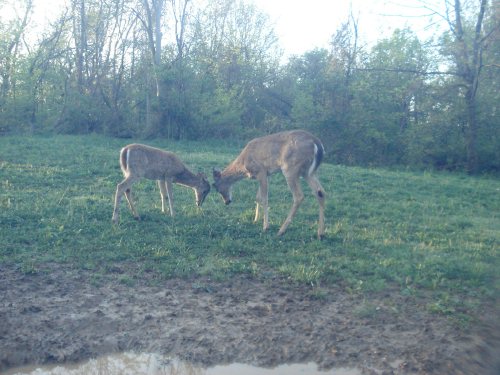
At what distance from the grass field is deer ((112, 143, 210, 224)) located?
0.30m

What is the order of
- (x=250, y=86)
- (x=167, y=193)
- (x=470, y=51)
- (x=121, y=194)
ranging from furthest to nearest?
(x=250, y=86) < (x=470, y=51) < (x=167, y=193) < (x=121, y=194)

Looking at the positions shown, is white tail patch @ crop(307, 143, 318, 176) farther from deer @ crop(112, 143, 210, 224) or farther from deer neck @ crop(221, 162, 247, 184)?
deer @ crop(112, 143, 210, 224)

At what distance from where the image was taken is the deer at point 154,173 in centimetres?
1056

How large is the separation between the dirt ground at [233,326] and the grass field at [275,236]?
30cm

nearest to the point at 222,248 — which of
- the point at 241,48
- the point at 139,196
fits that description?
the point at 139,196

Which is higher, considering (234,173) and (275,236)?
(234,173)

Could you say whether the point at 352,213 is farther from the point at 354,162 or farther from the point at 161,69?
the point at 161,69

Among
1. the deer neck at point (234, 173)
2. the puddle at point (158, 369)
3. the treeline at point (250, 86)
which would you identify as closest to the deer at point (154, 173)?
the deer neck at point (234, 173)

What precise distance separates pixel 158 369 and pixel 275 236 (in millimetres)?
4377

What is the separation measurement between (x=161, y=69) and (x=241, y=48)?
328 inches

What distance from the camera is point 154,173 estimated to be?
11.2m

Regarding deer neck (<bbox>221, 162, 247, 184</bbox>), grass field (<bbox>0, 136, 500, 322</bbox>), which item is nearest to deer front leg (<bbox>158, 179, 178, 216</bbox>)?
grass field (<bbox>0, 136, 500, 322</bbox>)

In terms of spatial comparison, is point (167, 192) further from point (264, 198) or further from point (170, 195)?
point (264, 198)

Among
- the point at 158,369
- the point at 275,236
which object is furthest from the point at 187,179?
the point at 158,369
